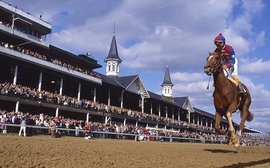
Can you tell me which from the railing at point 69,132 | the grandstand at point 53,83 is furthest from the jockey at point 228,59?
the grandstand at point 53,83

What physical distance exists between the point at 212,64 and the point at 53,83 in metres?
33.9

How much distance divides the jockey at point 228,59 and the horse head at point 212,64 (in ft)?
2.02

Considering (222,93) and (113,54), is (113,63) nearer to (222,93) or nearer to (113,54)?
(113,54)

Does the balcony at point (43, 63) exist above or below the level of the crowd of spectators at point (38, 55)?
below

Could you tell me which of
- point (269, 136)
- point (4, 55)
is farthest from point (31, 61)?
point (269, 136)

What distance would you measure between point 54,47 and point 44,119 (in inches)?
625

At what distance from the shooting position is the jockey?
12.5 meters

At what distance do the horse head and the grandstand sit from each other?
23471 millimetres

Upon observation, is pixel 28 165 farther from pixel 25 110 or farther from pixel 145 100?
pixel 145 100

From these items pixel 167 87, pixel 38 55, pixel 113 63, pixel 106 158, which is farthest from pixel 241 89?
pixel 167 87

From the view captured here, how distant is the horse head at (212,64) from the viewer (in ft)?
38.1

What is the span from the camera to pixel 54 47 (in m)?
43.6

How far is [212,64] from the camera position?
11.7 metres

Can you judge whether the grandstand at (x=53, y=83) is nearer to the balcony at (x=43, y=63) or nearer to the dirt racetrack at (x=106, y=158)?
A: the balcony at (x=43, y=63)
